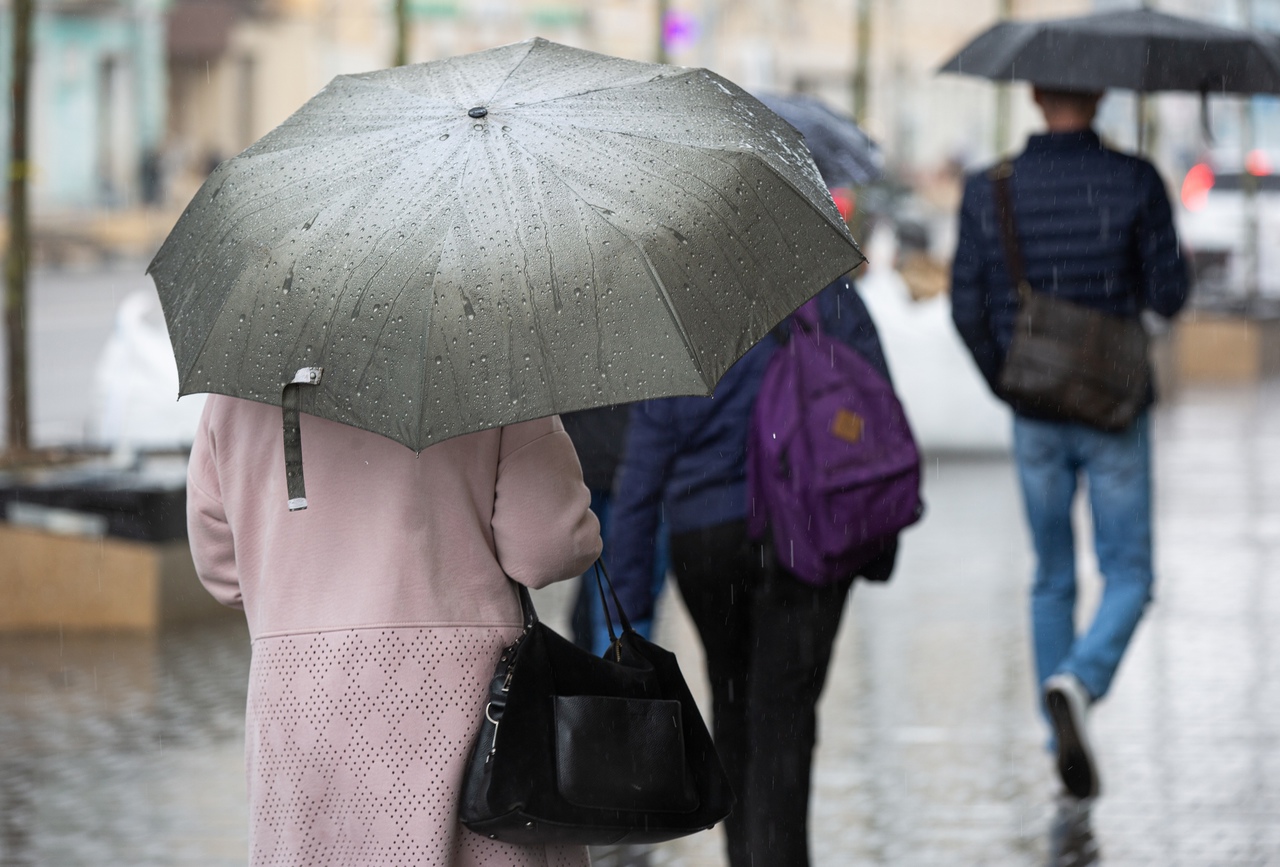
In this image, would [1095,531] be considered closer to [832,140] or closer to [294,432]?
[832,140]

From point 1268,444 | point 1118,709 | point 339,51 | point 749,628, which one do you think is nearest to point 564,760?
point 749,628

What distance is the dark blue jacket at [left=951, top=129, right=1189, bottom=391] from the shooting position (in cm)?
596

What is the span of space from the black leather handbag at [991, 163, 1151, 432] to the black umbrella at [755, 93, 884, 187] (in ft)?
1.45

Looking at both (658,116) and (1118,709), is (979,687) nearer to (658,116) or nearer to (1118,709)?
(1118,709)

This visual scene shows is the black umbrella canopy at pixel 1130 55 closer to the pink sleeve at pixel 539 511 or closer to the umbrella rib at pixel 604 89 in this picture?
the umbrella rib at pixel 604 89

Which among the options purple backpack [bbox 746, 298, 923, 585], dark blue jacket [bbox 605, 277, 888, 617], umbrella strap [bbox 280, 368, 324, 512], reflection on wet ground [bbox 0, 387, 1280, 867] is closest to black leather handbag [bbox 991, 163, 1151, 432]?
reflection on wet ground [bbox 0, 387, 1280, 867]

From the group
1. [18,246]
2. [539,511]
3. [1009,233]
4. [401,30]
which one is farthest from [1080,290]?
[401,30]

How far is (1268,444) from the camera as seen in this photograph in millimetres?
14406

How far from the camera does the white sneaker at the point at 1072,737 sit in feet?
18.7

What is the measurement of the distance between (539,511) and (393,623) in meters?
0.28

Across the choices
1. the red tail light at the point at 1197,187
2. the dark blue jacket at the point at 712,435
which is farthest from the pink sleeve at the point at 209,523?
the red tail light at the point at 1197,187

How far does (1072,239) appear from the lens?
5.98m

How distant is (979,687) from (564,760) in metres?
4.50

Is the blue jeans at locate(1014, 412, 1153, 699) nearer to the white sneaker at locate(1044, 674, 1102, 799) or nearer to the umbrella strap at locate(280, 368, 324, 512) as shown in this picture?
the white sneaker at locate(1044, 674, 1102, 799)
